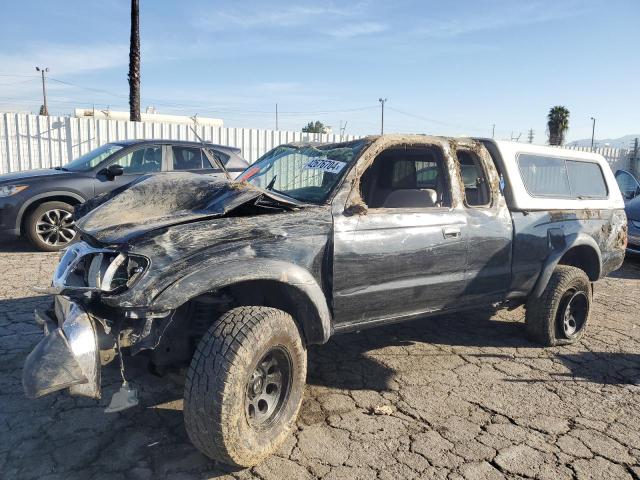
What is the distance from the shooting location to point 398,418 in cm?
331

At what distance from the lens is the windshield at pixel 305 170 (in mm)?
3473

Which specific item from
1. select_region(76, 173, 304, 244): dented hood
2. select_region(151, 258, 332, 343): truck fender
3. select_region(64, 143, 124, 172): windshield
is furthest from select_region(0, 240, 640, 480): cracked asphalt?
select_region(64, 143, 124, 172): windshield

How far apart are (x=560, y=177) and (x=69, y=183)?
649 centimetres

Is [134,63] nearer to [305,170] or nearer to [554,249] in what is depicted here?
[305,170]

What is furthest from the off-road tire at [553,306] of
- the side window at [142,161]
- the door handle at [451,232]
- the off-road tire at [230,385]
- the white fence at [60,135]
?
the white fence at [60,135]

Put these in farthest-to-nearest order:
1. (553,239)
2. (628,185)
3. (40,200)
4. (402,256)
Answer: (628,185), (40,200), (553,239), (402,256)

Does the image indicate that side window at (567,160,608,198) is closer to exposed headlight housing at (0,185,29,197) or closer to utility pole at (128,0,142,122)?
exposed headlight housing at (0,185,29,197)

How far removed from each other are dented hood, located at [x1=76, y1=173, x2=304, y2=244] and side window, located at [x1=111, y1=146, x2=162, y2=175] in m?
4.86

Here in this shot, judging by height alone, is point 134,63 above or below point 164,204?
above

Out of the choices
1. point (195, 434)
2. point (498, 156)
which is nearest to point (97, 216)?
point (195, 434)

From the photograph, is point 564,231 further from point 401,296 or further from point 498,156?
point 401,296

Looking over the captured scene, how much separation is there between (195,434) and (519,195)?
10.4 feet

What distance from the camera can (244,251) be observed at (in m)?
2.79

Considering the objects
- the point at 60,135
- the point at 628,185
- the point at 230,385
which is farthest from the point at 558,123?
the point at 230,385
